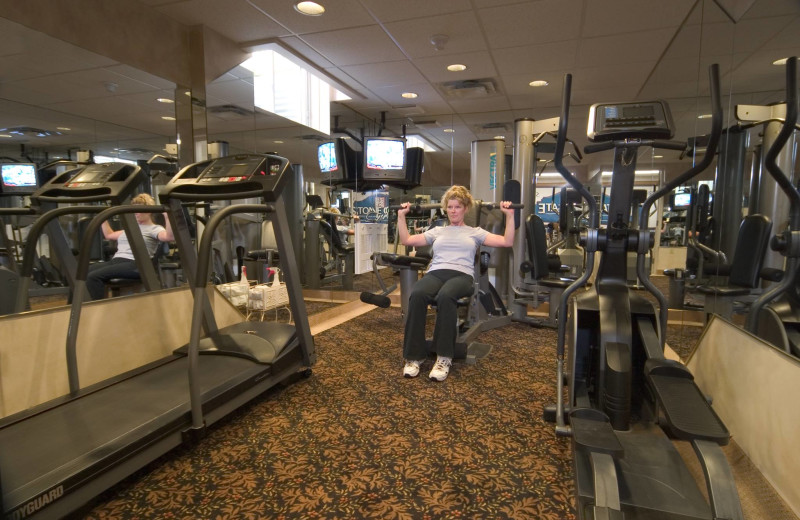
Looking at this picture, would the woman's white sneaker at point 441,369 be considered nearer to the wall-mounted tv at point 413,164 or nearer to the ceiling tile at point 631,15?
the ceiling tile at point 631,15

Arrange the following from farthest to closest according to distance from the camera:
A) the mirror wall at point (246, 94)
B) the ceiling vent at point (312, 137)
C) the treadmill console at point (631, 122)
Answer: the ceiling vent at point (312, 137)
the mirror wall at point (246, 94)
the treadmill console at point (631, 122)

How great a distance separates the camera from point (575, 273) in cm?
505

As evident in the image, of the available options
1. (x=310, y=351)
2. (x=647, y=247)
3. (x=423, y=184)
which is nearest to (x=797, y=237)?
(x=647, y=247)

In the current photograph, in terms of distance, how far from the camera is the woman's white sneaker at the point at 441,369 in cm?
271

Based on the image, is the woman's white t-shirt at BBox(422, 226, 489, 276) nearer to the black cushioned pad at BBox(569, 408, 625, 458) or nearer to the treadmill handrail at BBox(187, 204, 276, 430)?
the black cushioned pad at BBox(569, 408, 625, 458)

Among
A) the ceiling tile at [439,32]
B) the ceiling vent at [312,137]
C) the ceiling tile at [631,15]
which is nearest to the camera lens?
the ceiling tile at [631,15]

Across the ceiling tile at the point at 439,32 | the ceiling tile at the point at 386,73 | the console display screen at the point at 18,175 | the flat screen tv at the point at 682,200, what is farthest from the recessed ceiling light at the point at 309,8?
the flat screen tv at the point at 682,200

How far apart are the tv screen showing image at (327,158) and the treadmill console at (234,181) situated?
2.70 meters

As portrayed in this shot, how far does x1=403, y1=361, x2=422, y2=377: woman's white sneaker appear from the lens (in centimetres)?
278

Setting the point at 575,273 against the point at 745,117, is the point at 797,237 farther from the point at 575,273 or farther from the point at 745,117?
the point at 575,273

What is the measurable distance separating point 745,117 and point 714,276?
1190mm

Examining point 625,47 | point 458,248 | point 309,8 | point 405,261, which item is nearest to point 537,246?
point 458,248

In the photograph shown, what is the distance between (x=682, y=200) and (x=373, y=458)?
389 centimetres

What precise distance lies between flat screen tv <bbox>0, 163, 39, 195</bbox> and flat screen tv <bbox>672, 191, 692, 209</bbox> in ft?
16.2
